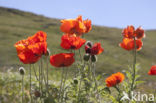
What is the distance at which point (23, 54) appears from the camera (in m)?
1.70

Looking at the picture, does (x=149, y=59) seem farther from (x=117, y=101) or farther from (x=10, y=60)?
(x=117, y=101)

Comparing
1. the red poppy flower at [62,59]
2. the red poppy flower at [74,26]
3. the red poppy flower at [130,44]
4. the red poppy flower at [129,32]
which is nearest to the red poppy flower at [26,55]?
the red poppy flower at [62,59]

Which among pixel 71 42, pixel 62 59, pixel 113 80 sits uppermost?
pixel 71 42

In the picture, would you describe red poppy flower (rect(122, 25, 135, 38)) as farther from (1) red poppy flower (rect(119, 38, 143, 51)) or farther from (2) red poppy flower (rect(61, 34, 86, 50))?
→ (2) red poppy flower (rect(61, 34, 86, 50))

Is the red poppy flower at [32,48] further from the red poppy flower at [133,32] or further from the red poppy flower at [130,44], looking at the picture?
the red poppy flower at [130,44]

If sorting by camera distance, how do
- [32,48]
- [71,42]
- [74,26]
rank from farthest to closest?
[74,26] < [71,42] < [32,48]

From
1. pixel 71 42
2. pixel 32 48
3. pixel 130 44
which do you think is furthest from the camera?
pixel 130 44

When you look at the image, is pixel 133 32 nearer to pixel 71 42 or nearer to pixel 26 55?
pixel 71 42

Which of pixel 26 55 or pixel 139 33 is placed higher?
pixel 139 33

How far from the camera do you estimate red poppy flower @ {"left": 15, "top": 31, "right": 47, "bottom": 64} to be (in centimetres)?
→ 167

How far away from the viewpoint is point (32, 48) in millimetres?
1667

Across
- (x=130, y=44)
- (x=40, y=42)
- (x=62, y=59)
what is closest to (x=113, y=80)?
(x=130, y=44)

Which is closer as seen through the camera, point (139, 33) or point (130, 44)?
point (139, 33)

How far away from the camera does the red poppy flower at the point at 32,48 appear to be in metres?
1.67
